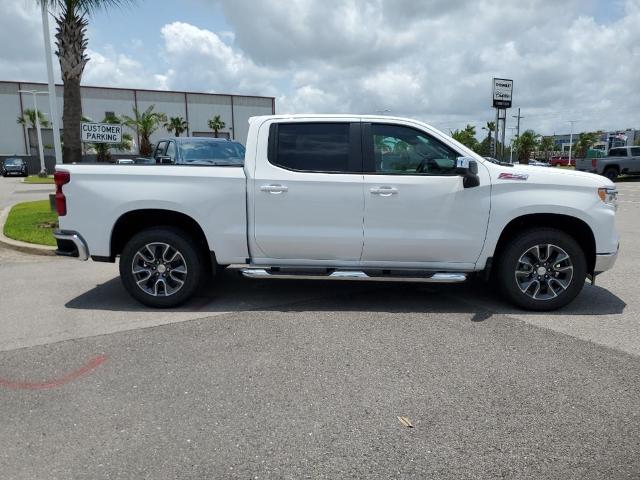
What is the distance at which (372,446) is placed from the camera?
115 inches

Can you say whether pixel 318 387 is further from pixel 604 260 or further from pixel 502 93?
pixel 502 93

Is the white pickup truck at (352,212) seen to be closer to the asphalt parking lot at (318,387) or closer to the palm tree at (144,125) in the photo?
the asphalt parking lot at (318,387)

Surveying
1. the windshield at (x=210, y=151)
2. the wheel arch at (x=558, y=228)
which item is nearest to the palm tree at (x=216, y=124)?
the windshield at (x=210, y=151)

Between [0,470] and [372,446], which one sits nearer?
[0,470]

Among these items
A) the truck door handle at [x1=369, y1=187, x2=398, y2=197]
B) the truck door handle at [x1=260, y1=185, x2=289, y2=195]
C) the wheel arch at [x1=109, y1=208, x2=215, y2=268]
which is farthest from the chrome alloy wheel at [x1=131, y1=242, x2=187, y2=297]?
the truck door handle at [x1=369, y1=187, x2=398, y2=197]

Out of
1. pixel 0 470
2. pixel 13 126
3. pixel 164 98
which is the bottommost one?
pixel 0 470

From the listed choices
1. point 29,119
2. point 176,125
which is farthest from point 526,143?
point 29,119

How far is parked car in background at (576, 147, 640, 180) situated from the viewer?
2861 centimetres

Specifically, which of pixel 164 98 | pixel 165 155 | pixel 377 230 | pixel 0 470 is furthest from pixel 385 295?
pixel 164 98

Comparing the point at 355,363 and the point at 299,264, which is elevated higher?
the point at 299,264

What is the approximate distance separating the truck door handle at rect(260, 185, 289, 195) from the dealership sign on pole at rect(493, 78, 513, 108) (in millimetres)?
14003

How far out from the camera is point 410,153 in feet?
17.1

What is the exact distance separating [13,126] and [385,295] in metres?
59.7

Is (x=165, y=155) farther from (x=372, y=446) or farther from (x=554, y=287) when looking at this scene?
(x=372, y=446)
